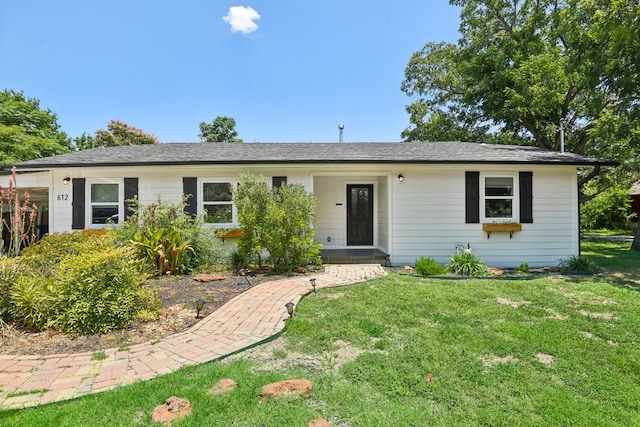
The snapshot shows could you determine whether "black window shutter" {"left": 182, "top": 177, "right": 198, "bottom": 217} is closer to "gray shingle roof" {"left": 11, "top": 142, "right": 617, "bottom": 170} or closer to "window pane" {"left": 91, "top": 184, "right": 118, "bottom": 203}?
"gray shingle roof" {"left": 11, "top": 142, "right": 617, "bottom": 170}

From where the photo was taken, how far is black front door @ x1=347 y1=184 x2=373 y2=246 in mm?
9883

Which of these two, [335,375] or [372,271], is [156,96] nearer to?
[372,271]

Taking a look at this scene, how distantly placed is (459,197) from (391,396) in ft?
22.8

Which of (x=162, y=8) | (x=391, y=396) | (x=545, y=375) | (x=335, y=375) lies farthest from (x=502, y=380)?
(x=162, y=8)

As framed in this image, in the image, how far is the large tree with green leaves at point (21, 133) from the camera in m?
14.7

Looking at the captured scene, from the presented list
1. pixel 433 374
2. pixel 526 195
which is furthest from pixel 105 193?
pixel 526 195

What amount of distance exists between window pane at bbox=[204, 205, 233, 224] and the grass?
4510 millimetres

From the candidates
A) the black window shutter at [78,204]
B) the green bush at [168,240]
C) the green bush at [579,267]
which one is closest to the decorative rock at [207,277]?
the green bush at [168,240]

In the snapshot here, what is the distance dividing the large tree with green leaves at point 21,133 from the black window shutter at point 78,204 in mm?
9769

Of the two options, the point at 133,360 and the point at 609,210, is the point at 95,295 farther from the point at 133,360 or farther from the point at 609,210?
the point at 609,210

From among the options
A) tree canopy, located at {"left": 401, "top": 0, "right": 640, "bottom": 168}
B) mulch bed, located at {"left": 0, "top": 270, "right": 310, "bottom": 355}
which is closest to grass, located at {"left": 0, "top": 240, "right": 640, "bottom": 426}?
mulch bed, located at {"left": 0, "top": 270, "right": 310, "bottom": 355}

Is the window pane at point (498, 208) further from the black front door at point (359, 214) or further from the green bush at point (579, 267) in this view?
the black front door at point (359, 214)

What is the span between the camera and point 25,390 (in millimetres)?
2424

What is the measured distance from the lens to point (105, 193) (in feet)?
27.7
